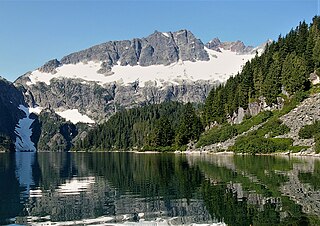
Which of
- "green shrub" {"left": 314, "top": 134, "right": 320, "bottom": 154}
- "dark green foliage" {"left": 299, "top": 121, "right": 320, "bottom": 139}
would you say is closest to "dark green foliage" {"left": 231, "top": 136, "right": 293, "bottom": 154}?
"dark green foliage" {"left": 299, "top": 121, "right": 320, "bottom": 139}

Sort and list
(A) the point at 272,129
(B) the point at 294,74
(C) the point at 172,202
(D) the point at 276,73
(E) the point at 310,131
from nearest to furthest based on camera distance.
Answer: (C) the point at 172,202
(E) the point at 310,131
(A) the point at 272,129
(B) the point at 294,74
(D) the point at 276,73

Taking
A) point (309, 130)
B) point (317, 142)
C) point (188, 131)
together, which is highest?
point (188, 131)

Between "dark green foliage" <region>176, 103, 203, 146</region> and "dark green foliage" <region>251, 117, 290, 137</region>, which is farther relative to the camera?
"dark green foliage" <region>176, 103, 203, 146</region>

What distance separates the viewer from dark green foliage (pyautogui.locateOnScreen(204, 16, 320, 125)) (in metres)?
151

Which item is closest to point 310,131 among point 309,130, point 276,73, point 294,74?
point 309,130

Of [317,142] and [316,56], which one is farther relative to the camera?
[316,56]

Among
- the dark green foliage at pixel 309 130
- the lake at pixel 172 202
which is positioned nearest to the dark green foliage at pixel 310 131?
the dark green foliage at pixel 309 130

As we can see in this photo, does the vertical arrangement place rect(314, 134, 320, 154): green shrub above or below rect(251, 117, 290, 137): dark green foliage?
below

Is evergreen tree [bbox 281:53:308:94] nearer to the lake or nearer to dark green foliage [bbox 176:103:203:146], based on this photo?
dark green foliage [bbox 176:103:203:146]

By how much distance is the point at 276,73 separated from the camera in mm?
159875

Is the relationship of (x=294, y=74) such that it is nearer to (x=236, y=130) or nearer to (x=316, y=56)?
(x=316, y=56)

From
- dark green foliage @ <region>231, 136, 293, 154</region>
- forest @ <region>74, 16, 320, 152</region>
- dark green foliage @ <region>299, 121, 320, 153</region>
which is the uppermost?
forest @ <region>74, 16, 320, 152</region>

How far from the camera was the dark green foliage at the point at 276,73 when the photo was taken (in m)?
151

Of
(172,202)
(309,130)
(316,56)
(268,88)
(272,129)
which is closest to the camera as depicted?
(172,202)
